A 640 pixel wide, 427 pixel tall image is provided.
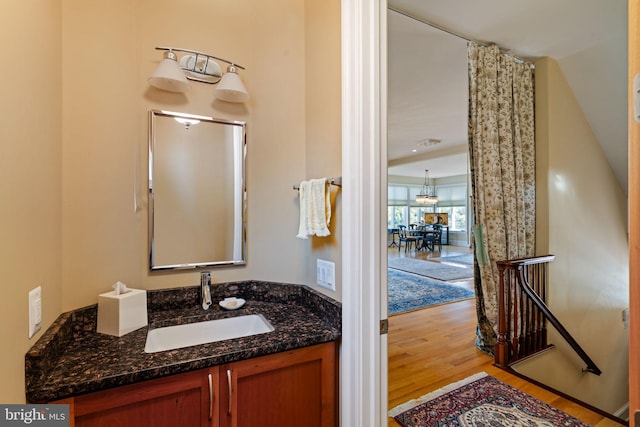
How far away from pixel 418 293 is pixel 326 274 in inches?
155

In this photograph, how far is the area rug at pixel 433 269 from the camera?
611 centimetres

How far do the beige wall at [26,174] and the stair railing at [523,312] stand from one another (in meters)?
3.09

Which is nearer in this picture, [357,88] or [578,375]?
[357,88]

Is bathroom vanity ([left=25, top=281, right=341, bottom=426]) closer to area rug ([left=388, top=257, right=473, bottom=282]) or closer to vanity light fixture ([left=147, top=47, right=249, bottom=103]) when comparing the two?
vanity light fixture ([left=147, top=47, right=249, bottom=103])

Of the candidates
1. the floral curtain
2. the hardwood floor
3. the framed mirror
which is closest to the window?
the hardwood floor

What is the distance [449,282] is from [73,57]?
602 cm

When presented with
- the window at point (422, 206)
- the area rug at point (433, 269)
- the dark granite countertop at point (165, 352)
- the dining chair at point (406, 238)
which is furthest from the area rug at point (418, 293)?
the window at point (422, 206)

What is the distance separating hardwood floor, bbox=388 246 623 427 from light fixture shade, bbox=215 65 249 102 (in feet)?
7.43

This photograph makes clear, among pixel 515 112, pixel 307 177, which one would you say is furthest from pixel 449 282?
pixel 307 177

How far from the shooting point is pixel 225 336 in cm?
140

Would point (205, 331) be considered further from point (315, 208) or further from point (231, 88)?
point (231, 88)

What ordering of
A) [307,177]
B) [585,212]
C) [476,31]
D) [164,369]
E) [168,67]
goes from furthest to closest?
1. [585,212]
2. [476,31]
3. [307,177]
4. [168,67]
5. [164,369]

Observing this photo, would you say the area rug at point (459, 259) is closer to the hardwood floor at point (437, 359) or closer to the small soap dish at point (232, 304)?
the hardwood floor at point (437, 359)

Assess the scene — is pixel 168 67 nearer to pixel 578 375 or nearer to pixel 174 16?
pixel 174 16
